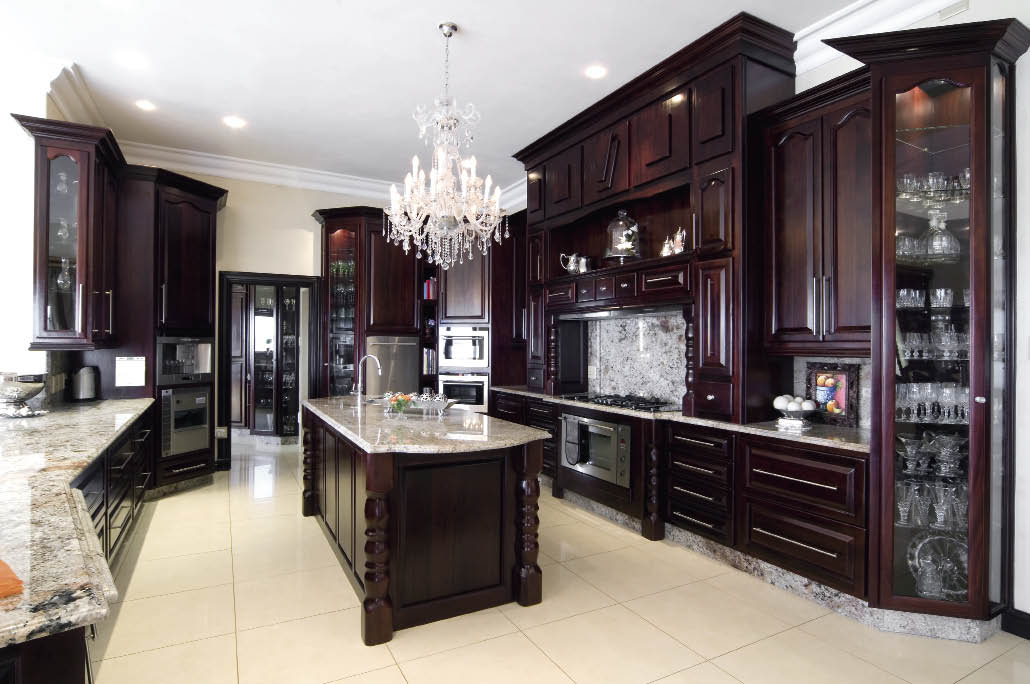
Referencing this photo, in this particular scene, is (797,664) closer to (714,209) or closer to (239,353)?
(714,209)

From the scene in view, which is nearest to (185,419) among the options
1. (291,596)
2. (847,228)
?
(291,596)

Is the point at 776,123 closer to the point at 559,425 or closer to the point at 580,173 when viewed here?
the point at 580,173

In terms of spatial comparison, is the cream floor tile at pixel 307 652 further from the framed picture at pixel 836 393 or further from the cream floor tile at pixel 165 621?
the framed picture at pixel 836 393

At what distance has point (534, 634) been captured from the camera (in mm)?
2652

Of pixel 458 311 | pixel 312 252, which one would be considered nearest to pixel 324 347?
pixel 312 252

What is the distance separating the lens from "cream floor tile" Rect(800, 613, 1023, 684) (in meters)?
2.35

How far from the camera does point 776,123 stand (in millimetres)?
3365

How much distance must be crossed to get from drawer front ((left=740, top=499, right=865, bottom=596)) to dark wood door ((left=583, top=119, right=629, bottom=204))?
2.50 metres

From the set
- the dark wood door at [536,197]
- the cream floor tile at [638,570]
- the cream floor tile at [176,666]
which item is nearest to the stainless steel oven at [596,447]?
Result: the cream floor tile at [638,570]

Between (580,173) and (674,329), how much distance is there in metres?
1.55

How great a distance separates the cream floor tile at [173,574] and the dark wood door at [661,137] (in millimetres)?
3773

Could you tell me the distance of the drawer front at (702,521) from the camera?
3420 millimetres

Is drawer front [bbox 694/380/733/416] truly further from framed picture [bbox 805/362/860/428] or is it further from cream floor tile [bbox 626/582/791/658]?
cream floor tile [bbox 626/582/791/658]

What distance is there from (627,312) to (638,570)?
189cm
